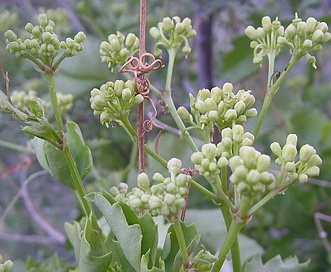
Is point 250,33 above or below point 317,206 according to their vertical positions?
above

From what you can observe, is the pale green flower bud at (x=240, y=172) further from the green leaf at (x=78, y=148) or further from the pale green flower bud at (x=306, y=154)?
the green leaf at (x=78, y=148)

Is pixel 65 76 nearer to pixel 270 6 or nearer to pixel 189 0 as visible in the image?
pixel 189 0

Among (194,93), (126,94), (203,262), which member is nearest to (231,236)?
(203,262)

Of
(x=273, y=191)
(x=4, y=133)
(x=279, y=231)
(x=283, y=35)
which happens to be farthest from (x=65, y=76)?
(x=273, y=191)

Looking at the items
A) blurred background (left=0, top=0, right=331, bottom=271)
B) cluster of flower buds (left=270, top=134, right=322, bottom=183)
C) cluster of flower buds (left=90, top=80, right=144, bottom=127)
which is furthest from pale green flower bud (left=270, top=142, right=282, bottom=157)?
blurred background (left=0, top=0, right=331, bottom=271)

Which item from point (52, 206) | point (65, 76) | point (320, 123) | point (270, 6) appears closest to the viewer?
point (65, 76)

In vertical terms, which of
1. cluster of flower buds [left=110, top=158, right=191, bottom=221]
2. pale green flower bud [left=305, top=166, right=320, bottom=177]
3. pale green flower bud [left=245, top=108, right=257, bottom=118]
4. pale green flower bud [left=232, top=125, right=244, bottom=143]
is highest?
pale green flower bud [left=245, top=108, right=257, bottom=118]

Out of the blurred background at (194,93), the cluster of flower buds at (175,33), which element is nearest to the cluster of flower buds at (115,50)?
the cluster of flower buds at (175,33)

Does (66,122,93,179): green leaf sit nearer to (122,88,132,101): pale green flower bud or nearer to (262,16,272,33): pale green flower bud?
(122,88,132,101): pale green flower bud
